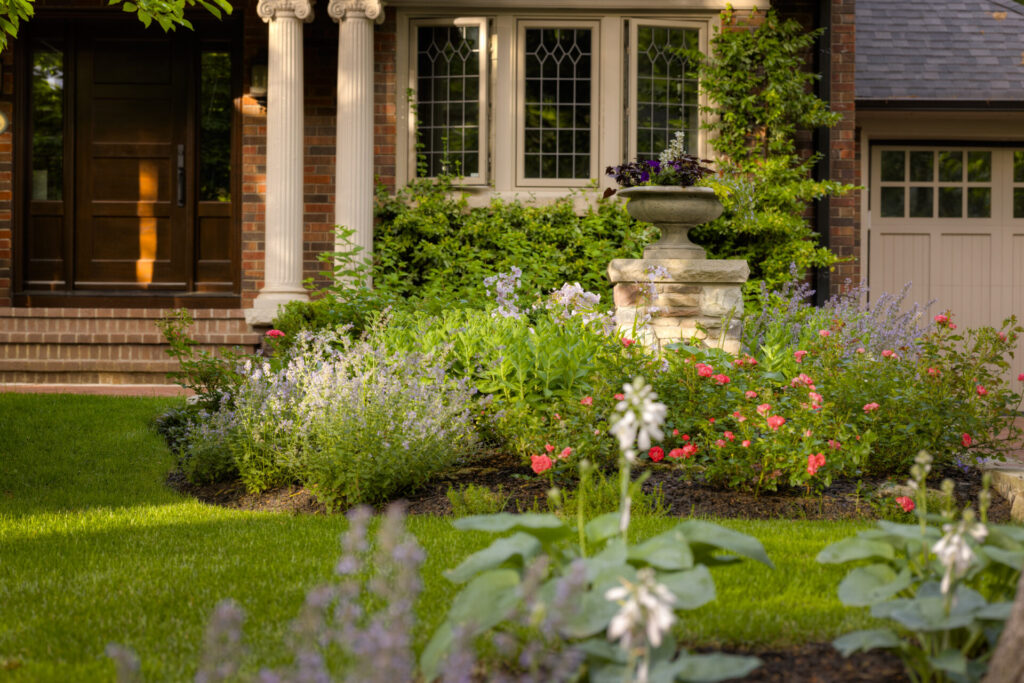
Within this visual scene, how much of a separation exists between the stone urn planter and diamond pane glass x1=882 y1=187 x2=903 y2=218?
17.4 ft

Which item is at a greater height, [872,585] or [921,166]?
[921,166]

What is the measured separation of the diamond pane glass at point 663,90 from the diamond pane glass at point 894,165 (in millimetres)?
2663

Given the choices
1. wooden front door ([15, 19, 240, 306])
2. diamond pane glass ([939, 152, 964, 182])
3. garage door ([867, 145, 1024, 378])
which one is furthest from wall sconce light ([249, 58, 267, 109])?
diamond pane glass ([939, 152, 964, 182])

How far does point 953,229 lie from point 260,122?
287 inches

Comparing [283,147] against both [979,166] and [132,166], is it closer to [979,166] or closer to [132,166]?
[132,166]

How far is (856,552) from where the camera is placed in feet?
7.34

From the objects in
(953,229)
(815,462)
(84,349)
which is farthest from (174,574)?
(953,229)

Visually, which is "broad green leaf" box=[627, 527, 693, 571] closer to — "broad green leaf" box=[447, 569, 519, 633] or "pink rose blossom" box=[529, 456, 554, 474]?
"broad green leaf" box=[447, 569, 519, 633]

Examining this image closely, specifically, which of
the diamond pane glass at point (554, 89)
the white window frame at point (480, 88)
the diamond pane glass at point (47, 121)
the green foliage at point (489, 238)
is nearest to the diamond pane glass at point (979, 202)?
the green foliage at point (489, 238)

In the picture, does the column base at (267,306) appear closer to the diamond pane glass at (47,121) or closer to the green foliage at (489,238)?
the green foliage at (489,238)

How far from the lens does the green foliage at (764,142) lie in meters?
9.41

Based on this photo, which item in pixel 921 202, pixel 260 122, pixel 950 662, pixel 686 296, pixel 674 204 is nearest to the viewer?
pixel 950 662

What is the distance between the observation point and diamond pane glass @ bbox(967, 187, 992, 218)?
1148 cm

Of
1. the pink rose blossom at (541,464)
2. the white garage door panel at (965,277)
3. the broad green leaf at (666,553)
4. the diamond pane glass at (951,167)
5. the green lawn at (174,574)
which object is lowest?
the green lawn at (174,574)
